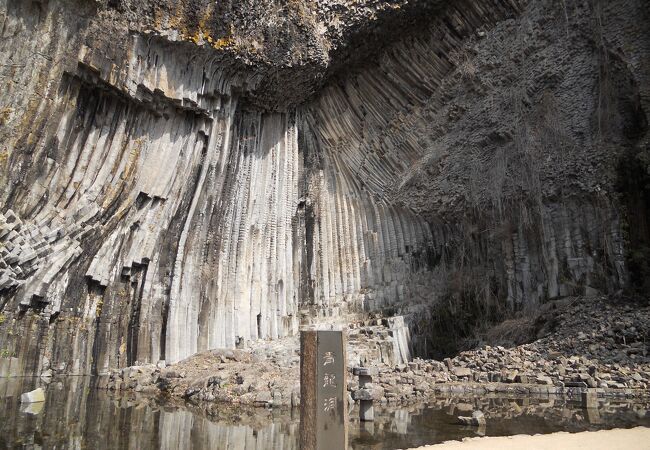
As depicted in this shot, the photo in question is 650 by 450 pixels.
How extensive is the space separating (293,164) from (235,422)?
10956 mm

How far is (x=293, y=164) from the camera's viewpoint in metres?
17.4

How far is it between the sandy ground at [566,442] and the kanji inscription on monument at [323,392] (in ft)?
4.07

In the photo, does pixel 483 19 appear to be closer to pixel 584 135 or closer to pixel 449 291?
pixel 584 135

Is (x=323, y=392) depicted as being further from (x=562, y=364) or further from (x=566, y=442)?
(x=562, y=364)

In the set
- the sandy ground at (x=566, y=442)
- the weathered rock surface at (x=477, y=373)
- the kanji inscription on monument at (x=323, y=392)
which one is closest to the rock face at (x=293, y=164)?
the weathered rock surface at (x=477, y=373)

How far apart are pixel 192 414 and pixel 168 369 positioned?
4161 millimetres

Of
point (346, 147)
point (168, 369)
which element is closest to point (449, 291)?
point (346, 147)

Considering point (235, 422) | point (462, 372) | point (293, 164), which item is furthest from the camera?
point (293, 164)

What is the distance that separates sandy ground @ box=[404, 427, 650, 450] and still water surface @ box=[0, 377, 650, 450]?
43 centimetres

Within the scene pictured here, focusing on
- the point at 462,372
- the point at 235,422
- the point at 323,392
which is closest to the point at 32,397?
the point at 235,422

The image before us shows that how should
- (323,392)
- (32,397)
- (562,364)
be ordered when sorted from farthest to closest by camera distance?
(562,364), (32,397), (323,392)

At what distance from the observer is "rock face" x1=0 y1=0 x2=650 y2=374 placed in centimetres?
1187

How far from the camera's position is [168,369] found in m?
12.0

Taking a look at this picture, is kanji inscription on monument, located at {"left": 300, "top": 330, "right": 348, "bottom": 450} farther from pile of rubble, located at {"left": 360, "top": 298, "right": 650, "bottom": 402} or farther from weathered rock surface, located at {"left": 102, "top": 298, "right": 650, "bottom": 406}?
pile of rubble, located at {"left": 360, "top": 298, "right": 650, "bottom": 402}
